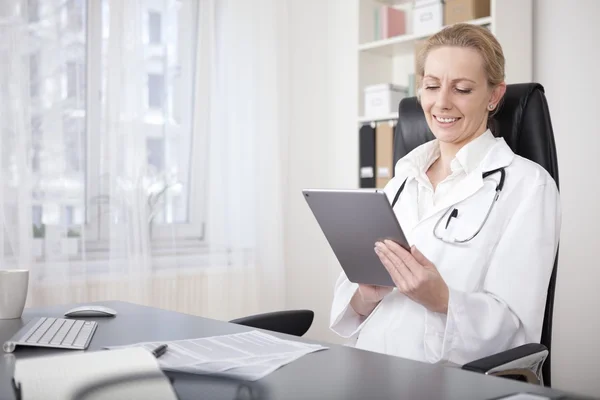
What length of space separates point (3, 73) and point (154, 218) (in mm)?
840

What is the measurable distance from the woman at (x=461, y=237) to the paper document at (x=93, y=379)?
677 mm

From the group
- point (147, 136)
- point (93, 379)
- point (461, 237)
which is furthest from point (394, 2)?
point (93, 379)

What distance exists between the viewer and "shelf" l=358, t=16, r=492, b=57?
3.26 meters

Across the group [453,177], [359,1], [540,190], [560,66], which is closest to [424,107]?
[453,177]

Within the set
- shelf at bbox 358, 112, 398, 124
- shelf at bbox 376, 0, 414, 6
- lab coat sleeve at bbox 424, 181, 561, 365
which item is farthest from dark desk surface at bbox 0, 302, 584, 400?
shelf at bbox 376, 0, 414, 6

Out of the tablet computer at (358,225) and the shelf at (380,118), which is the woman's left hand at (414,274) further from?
the shelf at (380,118)

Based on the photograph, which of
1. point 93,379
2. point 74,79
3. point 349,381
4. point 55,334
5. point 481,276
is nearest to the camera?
point 93,379

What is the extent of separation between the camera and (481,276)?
5.03ft

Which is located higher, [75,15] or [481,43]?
[75,15]

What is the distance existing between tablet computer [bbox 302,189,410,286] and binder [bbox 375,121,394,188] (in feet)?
6.04

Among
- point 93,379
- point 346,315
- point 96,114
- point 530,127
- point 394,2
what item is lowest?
point 346,315

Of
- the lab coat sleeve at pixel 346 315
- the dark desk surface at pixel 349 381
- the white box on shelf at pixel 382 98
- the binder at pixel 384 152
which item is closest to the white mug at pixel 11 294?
the dark desk surface at pixel 349 381

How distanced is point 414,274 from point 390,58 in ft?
8.14

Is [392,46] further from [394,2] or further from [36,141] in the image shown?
[36,141]
